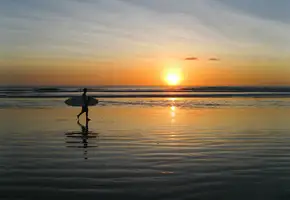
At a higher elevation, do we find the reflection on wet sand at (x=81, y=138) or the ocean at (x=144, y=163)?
the reflection on wet sand at (x=81, y=138)

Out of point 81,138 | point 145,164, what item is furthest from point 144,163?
point 81,138

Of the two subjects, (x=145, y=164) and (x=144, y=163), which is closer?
(x=145, y=164)

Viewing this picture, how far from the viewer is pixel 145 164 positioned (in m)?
9.59

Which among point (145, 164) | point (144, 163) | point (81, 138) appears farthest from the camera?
point (81, 138)

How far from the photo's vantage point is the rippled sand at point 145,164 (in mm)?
7289

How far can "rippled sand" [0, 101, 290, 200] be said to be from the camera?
7.29m

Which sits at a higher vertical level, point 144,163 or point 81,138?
point 81,138

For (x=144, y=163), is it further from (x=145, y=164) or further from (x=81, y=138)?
(x=81, y=138)

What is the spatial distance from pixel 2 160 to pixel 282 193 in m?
6.91

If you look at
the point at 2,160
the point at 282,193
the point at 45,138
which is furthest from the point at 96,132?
the point at 282,193

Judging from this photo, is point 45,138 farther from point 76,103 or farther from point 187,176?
point 76,103

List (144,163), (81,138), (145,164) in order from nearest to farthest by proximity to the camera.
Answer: (145,164), (144,163), (81,138)

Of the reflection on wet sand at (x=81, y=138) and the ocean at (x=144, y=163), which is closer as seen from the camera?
the ocean at (x=144, y=163)

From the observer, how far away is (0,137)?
14578 mm
